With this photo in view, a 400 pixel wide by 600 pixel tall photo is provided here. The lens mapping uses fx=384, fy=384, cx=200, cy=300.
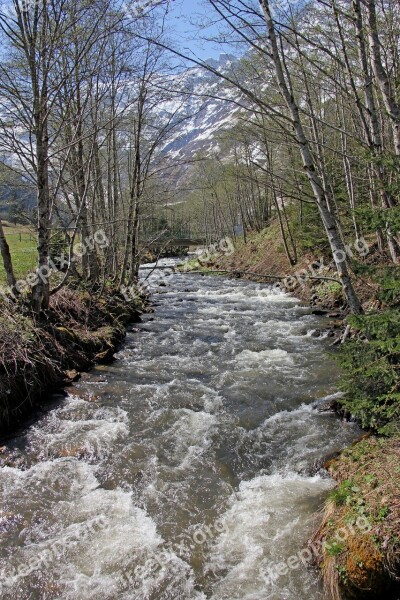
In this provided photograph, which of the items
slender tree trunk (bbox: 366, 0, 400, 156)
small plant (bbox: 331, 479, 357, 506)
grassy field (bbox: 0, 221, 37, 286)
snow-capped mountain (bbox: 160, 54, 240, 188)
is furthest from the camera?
grassy field (bbox: 0, 221, 37, 286)

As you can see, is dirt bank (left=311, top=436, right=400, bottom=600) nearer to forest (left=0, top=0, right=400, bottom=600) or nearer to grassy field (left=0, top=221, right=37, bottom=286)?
forest (left=0, top=0, right=400, bottom=600)

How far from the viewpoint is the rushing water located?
355 cm

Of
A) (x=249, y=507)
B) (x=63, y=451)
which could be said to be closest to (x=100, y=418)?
(x=63, y=451)

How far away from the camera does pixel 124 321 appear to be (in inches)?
496

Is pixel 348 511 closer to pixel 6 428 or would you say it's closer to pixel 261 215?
pixel 6 428

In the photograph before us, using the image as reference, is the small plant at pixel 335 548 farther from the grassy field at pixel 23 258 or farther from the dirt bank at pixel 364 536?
the grassy field at pixel 23 258

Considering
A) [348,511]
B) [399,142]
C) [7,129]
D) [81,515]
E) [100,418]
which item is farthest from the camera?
[7,129]

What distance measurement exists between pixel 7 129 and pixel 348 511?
876cm

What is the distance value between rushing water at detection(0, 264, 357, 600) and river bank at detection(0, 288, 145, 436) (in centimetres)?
43

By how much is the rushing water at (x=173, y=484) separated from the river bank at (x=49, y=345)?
0.43 m

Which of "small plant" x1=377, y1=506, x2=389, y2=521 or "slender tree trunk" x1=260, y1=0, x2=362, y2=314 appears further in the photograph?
→ "slender tree trunk" x1=260, y1=0, x2=362, y2=314

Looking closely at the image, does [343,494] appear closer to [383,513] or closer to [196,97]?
[383,513]

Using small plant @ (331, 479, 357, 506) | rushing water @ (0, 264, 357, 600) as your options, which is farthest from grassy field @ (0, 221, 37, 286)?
small plant @ (331, 479, 357, 506)

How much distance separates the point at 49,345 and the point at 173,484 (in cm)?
453
